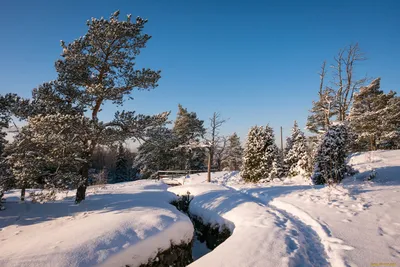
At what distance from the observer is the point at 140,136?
9742 millimetres

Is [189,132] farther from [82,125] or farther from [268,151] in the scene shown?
[82,125]

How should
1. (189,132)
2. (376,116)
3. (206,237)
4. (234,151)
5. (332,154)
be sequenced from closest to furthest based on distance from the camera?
(206,237)
(332,154)
(376,116)
(189,132)
(234,151)

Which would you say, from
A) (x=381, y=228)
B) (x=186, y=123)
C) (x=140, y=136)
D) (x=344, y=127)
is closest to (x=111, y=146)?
(x=140, y=136)

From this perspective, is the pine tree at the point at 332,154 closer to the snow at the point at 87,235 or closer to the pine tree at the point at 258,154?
the pine tree at the point at 258,154

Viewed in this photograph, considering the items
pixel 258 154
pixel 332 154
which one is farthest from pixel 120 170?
pixel 332 154

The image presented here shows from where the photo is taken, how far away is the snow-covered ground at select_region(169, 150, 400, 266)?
388cm

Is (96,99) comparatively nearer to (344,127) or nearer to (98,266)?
(98,266)

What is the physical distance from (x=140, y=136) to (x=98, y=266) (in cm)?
630

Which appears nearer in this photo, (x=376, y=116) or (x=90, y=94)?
(x=90, y=94)

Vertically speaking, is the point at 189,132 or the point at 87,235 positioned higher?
the point at 189,132

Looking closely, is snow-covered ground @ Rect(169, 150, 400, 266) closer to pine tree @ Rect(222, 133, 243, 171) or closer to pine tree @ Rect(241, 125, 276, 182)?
pine tree @ Rect(241, 125, 276, 182)

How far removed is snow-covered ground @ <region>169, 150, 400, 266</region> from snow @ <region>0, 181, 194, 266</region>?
164 cm

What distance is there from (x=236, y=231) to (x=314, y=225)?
215 centimetres

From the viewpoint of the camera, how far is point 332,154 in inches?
422
